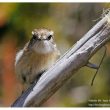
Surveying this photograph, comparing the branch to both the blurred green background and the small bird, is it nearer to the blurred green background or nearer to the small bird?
the small bird

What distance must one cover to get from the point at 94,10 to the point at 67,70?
0.62 metres

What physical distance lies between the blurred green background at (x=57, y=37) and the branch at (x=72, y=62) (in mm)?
493

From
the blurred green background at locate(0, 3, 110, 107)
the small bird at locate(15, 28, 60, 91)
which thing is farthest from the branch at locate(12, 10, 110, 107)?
the blurred green background at locate(0, 3, 110, 107)

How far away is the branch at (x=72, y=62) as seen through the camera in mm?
1802

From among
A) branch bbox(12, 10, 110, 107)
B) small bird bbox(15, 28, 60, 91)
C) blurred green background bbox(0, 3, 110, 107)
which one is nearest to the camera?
branch bbox(12, 10, 110, 107)

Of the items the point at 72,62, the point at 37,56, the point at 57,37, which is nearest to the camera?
the point at 72,62

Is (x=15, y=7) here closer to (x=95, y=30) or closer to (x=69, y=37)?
(x=69, y=37)

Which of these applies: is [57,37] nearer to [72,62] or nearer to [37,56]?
[37,56]

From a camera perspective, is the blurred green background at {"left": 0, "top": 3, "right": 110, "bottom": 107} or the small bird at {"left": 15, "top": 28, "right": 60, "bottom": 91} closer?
the small bird at {"left": 15, "top": 28, "right": 60, "bottom": 91}

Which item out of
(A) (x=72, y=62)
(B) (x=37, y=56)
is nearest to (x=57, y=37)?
(B) (x=37, y=56)

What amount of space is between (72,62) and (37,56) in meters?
0.33

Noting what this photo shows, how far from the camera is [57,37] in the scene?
7.82ft

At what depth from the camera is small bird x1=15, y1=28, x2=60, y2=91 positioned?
2078 millimetres

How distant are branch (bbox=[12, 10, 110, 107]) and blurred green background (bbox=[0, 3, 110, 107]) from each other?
0.49m
